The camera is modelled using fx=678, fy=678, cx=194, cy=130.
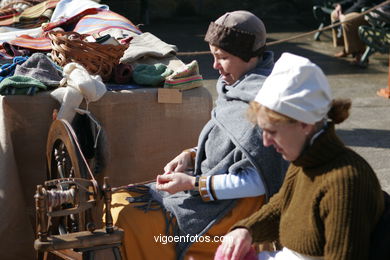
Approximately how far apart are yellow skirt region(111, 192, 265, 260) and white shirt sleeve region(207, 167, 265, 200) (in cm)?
9

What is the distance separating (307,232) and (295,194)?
0.46ft

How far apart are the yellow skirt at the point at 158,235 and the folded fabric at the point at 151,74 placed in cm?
92

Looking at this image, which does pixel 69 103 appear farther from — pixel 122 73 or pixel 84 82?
pixel 122 73

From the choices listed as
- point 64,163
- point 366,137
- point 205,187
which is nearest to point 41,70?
point 64,163

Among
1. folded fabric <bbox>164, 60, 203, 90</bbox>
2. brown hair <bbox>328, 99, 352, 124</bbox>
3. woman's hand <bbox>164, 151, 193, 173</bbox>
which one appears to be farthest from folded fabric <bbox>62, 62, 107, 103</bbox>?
brown hair <bbox>328, 99, 352, 124</bbox>

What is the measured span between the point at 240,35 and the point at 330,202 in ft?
3.43

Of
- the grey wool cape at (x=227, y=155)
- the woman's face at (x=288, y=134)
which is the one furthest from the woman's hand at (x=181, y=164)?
Result: the woman's face at (x=288, y=134)

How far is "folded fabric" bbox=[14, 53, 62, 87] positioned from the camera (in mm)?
3440

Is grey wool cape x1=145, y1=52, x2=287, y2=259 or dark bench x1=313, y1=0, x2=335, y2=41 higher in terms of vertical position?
grey wool cape x1=145, y1=52, x2=287, y2=259

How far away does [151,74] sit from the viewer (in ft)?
11.8

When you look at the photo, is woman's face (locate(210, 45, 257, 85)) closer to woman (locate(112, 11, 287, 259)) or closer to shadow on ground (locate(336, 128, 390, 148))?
woman (locate(112, 11, 287, 259))

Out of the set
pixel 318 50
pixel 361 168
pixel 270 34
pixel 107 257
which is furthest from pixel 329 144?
pixel 270 34

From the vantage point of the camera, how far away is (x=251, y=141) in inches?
106

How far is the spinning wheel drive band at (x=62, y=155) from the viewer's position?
9.09 ft
